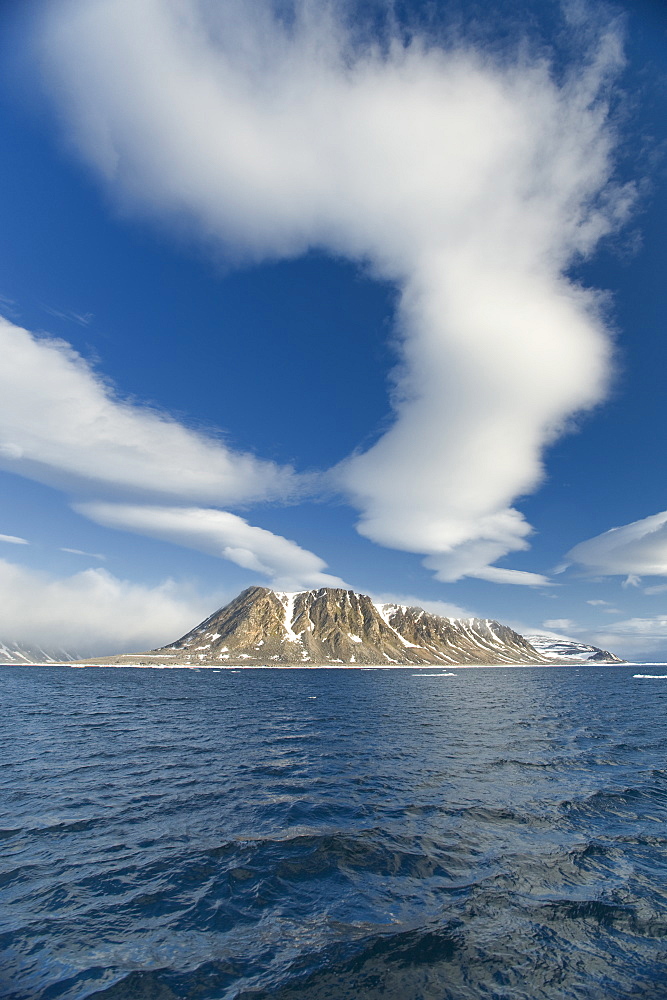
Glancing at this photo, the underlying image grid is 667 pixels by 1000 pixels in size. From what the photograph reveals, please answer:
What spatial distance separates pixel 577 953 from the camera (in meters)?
12.8

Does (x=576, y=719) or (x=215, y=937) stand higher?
(x=576, y=719)

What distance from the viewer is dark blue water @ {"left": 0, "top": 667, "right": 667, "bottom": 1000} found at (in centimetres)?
1184

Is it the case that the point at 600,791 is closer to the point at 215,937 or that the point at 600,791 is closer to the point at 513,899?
the point at 513,899

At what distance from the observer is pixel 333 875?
1725 centimetres

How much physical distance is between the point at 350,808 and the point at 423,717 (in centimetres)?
4221

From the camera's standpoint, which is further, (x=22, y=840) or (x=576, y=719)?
(x=576, y=719)

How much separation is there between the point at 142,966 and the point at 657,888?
61.1ft

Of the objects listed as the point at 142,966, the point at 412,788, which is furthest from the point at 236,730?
the point at 142,966

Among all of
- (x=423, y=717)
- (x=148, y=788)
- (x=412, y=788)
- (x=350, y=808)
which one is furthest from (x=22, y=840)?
(x=423, y=717)

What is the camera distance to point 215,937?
13461 mm

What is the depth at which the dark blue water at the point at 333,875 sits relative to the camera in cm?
1184

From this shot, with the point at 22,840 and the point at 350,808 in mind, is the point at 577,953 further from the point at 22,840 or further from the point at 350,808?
the point at 22,840

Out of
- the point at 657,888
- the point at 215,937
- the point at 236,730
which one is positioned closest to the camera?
the point at 215,937

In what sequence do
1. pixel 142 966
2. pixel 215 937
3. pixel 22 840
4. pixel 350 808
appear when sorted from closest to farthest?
pixel 142 966 → pixel 215 937 → pixel 22 840 → pixel 350 808
